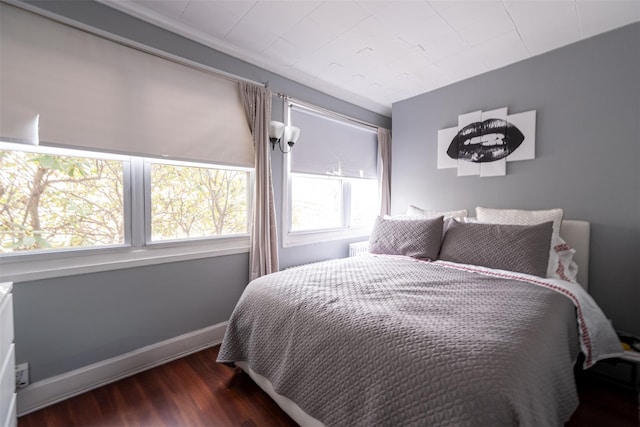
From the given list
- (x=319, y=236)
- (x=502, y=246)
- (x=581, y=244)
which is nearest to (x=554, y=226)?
(x=581, y=244)

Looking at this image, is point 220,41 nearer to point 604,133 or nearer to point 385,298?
point 385,298

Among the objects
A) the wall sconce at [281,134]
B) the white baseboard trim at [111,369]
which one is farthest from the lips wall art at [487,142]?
the white baseboard trim at [111,369]

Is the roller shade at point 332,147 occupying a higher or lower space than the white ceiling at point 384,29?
lower

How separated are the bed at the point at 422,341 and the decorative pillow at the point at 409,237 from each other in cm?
26

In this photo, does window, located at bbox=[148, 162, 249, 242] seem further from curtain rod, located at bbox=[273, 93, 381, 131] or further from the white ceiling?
the white ceiling

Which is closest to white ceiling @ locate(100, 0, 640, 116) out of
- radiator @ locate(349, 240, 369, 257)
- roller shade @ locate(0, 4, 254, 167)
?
roller shade @ locate(0, 4, 254, 167)

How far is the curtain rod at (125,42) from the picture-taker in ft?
4.85

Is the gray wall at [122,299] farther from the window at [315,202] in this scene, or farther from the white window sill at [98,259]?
the window at [315,202]

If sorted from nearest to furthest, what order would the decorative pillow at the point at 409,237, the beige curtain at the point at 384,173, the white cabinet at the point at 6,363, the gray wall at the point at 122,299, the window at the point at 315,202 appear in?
the white cabinet at the point at 6,363 → the gray wall at the point at 122,299 → the decorative pillow at the point at 409,237 → the window at the point at 315,202 → the beige curtain at the point at 384,173

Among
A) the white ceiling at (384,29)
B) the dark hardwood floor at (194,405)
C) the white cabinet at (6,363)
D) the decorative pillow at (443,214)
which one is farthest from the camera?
the decorative pillow at (443,214)

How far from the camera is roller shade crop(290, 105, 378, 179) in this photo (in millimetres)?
Result: 2801

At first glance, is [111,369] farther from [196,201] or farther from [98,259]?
[196,201]

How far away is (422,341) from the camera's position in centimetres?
99

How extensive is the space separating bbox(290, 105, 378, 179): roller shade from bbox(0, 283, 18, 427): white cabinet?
210cm
